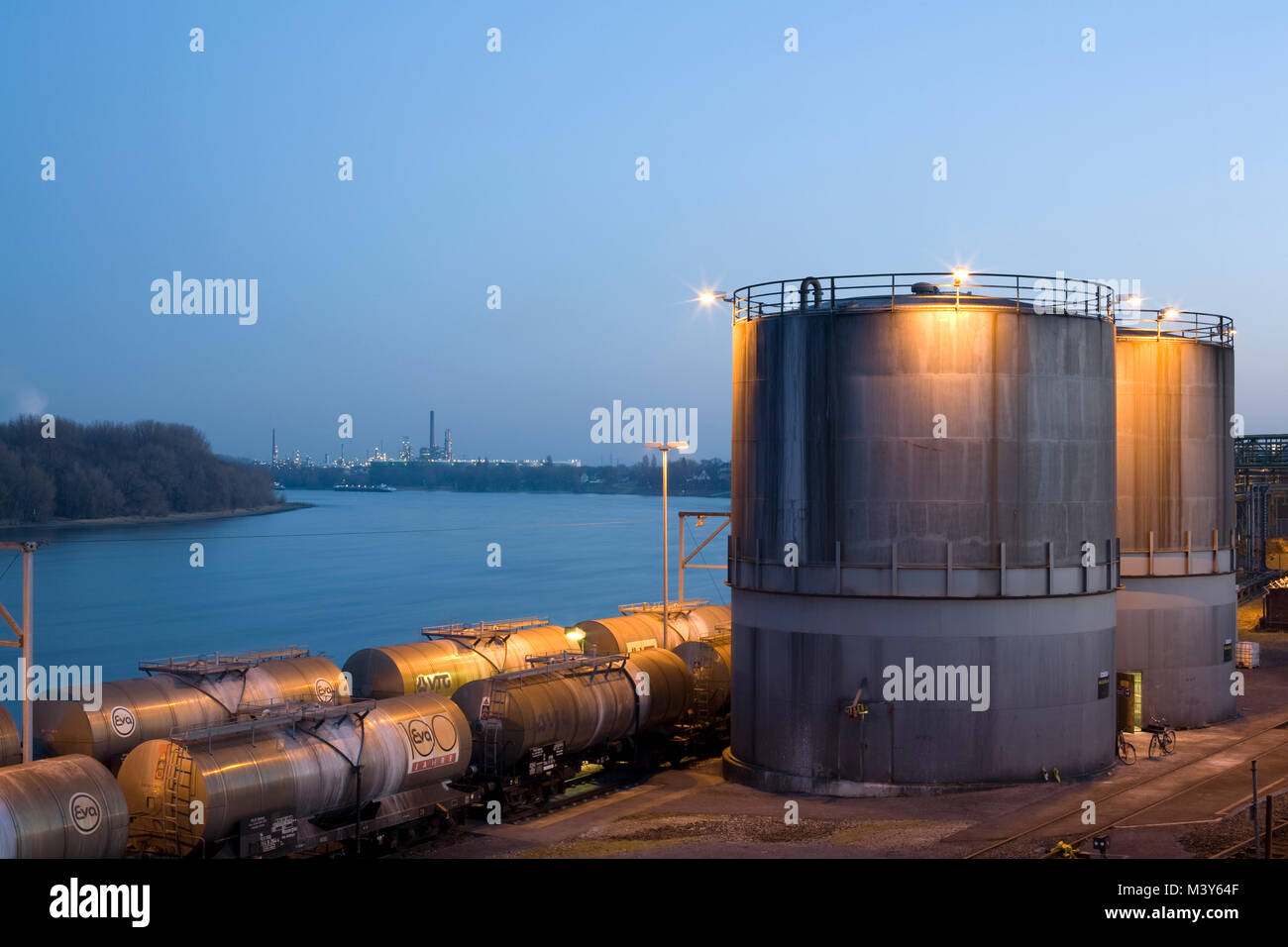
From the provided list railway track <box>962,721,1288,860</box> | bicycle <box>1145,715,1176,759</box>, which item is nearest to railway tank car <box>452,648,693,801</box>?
railway track <box>962,721,1288,860</box>

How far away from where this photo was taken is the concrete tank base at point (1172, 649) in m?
37.2

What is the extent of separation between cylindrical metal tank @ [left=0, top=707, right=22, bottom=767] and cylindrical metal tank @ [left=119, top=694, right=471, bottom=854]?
2688 mm

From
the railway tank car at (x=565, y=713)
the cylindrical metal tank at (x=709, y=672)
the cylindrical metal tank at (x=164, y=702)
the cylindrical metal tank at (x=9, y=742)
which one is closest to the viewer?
the cylindrical metal tank at (x=9, y=742)

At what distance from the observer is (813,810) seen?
Result: 90.9 ft

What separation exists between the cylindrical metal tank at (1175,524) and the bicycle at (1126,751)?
168 inches

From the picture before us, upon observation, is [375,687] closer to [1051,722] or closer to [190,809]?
[190,809]

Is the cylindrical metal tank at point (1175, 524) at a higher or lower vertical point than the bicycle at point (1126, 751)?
higher

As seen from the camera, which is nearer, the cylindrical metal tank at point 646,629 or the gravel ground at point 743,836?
the gravel ground at point 743,836

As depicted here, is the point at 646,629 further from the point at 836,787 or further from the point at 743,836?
the point at 743,836

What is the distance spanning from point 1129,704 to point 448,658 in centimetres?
1816

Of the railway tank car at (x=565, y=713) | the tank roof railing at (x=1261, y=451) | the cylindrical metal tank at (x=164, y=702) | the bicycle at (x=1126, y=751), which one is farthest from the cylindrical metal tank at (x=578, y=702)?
the tank roof railing at (x=1261, y=451)

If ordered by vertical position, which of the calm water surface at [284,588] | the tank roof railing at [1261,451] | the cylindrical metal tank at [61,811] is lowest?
the calm water surface at [284,588]

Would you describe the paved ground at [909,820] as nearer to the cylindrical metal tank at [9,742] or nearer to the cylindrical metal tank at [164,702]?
the cylindrical metal tank at [164,702]

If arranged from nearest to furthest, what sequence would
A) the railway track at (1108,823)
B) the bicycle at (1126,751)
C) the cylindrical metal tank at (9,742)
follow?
the cylindrical metal tank at (9,742) < the railway track at (1108,823) < the bicycle at (1126,751)
